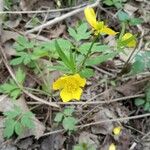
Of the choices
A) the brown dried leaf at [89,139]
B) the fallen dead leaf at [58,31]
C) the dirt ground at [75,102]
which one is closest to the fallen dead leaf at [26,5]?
the dirt ground at [75,102]

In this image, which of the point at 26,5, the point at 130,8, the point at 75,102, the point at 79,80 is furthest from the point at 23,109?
the point at 130,8

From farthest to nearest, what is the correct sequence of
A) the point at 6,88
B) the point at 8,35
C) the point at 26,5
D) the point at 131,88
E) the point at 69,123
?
the point at 26,5 → the point at 8,35 → the point at 131,88 → the point at 6,88 → the point at 69,123

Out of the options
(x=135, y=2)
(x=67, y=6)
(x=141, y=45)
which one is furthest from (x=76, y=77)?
(x=135, y=2)

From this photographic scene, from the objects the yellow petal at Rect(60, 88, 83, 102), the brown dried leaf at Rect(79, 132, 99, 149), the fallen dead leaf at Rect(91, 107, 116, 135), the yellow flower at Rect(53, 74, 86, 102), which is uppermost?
the yellow flower at Rect(53, 74, 86, 102)

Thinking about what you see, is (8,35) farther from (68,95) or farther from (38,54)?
(68,95)

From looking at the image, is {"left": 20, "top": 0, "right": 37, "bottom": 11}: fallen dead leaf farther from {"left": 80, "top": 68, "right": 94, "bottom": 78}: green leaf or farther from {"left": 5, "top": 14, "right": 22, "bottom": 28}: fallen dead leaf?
{"left": 80, "top": 68, "right": 94, "bottom": 78}: green leaf

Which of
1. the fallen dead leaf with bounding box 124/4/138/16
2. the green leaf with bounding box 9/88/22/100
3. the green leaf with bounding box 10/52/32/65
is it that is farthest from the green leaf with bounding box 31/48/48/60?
the fallen dead leaf with bounding box 124/4/138/16
